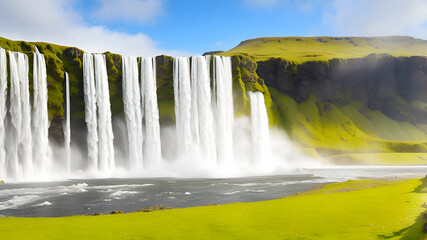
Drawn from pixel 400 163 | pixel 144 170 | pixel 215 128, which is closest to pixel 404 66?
pixel 400 163

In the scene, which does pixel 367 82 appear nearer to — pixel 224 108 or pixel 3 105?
pixel 224 108

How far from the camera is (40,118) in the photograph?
63531 mm

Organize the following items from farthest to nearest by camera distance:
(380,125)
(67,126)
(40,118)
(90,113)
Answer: (380,125)
(90,113)
(67,126)
(40,118)

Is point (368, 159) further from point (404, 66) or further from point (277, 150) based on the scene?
point (404, 66)

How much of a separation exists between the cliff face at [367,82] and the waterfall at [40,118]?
264 feet

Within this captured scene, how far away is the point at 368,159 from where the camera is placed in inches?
4087

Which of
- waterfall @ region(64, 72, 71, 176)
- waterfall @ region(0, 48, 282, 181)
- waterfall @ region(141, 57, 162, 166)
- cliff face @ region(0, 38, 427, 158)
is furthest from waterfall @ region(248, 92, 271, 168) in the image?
waterfall @ region(64, 72, 71, 176)

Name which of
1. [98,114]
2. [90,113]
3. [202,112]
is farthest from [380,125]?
[90,113]

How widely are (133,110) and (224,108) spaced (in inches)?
722

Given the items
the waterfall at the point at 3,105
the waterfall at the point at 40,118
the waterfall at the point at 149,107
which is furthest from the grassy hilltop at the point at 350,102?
the waterfall at the point at 3,105

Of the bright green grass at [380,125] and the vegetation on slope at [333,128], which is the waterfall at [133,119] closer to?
the vegetation on slope at [333,128]

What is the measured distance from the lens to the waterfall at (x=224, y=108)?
78.4 metres

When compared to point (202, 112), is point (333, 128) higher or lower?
lower

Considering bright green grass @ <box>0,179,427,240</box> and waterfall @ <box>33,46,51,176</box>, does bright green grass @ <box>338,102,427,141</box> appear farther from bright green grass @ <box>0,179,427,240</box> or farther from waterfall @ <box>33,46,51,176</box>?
bright green grass @ <box>0,179,427,240</box>
